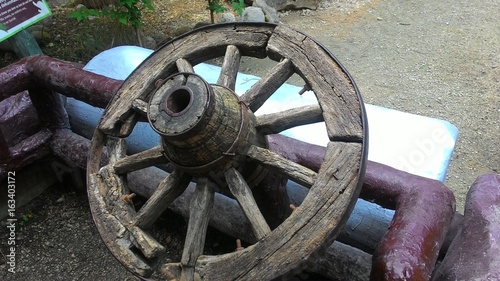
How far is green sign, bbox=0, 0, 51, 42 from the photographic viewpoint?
3434 millimetres

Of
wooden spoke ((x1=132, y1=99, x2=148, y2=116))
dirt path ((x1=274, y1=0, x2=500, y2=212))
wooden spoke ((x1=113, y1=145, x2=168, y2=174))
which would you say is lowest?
dirt path ((x1=274, y1=0, x2=500, y2=212))

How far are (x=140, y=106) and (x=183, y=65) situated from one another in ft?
0.77

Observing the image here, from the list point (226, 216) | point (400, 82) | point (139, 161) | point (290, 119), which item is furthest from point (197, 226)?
point (400, 82)

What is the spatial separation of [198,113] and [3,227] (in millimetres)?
2171

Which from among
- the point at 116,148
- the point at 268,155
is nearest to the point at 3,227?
the point at 116,148

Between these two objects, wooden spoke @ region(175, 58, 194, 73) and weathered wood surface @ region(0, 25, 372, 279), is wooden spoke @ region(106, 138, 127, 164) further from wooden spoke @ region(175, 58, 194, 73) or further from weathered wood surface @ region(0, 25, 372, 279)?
wooden spoke @ region(175, 58, 194, 73)

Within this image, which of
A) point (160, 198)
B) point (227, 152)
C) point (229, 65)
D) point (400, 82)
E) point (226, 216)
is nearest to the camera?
point (227, 152)

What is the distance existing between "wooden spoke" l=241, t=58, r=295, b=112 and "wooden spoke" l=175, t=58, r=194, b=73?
10.2 inches

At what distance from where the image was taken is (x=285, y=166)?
1.63m

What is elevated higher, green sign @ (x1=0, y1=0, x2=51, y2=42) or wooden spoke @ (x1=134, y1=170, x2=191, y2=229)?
green sign @ (x1=0, y1=0, x2=51, y2=42)

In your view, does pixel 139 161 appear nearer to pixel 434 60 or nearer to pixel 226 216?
pixel 226 216

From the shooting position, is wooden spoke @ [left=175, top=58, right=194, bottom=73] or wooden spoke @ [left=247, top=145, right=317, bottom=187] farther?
wooden spoke @ [left=175, top=58, right=194, bottom=73]

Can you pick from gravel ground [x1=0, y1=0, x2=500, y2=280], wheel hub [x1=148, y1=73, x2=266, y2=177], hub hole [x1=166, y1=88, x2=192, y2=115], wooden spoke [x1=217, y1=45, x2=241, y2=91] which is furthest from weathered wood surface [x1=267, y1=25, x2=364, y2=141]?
gravel ground [x1=0, y1=0, x2=500, y2=280]

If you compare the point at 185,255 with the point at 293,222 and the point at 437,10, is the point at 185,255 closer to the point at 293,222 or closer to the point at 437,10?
the point at 293,222
